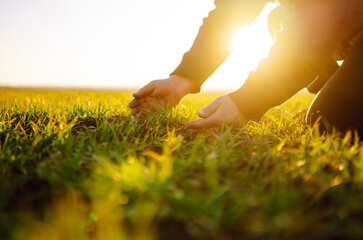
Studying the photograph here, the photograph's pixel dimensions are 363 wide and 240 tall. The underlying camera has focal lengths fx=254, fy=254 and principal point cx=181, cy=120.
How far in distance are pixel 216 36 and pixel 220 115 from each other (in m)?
0.77

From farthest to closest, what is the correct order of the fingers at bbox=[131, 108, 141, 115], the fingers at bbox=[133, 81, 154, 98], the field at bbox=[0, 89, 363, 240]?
the fingers at bbox=[131, 108, 141, 115]
the fingers at bbox=[133, 81, 154, 98]
the field at bbox=[0, 89, 363, 240]

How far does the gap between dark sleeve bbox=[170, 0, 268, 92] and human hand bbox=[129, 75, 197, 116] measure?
0.25 feet

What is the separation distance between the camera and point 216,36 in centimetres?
213

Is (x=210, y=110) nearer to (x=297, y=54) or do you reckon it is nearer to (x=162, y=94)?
(x=162, y=94)

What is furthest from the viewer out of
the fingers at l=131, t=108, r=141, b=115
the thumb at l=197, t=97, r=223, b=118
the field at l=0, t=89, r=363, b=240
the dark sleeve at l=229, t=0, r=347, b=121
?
the fingers at l=131, t=108, r=141, b=115

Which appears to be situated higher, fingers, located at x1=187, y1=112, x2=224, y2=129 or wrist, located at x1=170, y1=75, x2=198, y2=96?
wrist, located at x1=170, y1=75, x2=198, y2=96

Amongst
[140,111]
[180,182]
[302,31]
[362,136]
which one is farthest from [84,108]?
[362,136]

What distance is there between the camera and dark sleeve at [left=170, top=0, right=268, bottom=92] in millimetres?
2126

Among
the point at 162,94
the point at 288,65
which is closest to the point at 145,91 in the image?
the point at 162,94

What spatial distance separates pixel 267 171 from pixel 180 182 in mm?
396

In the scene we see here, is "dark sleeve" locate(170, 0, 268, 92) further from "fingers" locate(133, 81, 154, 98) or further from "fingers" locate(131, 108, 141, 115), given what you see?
"fingers" locate(131, 108, 141, 115)

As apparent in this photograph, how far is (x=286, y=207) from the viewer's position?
85 centimetres

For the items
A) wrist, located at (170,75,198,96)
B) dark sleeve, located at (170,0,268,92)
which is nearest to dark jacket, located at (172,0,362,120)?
dark sleeve, located at (170,0,268,92)

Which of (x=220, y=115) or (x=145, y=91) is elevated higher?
(x=145, y=91)
